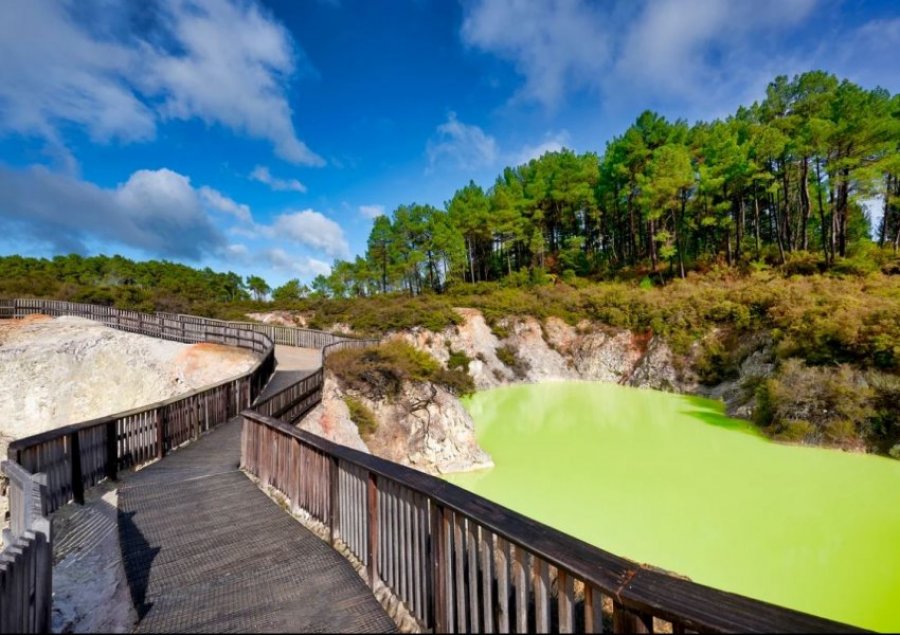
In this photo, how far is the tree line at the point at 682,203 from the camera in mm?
27578

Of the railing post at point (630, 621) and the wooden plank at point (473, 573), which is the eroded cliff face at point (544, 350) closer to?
the wooden plank at point (473, 573)

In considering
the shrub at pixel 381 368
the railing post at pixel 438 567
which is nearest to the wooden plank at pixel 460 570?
the railing post at pixel 438 567

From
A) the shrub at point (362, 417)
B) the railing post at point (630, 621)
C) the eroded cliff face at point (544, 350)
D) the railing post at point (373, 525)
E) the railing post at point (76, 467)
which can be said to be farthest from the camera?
the eroded cliff face at point (544, 350)

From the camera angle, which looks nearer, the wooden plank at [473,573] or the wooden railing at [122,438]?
the wooden plank at [473,573]

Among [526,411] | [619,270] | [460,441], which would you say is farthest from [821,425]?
[619,270]

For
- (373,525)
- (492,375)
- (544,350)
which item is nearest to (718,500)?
(373,525)

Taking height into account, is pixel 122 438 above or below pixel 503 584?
below

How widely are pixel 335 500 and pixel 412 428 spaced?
12.0 m

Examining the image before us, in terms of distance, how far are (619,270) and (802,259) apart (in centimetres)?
1391

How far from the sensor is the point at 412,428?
52.5 ft

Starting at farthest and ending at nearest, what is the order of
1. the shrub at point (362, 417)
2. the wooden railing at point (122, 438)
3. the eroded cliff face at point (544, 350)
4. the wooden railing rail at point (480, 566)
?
the eroded cliff face at point (544, 350)
the shrub at point (362, 417)
the wooden railing at point (122, 438)
the wooden railing rail at point (480, 566)

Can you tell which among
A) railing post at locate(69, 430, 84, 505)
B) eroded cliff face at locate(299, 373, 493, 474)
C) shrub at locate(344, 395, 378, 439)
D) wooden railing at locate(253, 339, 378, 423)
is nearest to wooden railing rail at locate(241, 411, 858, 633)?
railing post at locate(69, 430, 84, 505)

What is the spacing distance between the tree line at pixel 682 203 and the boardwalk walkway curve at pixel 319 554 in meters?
34.9

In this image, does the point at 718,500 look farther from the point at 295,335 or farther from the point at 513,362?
the point at 295,335
